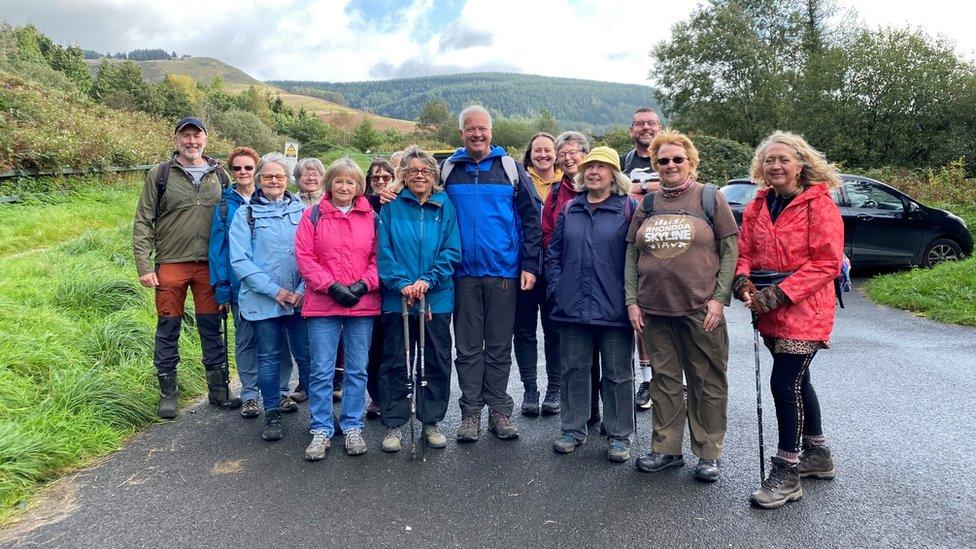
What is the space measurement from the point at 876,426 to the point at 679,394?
1750 millimetres

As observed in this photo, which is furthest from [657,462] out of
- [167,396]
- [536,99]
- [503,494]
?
→ [536,99]

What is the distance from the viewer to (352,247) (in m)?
4.47

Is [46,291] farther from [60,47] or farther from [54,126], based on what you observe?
[60,47]

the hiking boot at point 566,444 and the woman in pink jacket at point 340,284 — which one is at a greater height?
the woman in pink jacket at point 340,284

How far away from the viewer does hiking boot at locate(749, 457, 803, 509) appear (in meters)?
3.55

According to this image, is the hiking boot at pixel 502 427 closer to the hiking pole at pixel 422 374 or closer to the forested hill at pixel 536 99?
the hiking pole at pixel 422 374

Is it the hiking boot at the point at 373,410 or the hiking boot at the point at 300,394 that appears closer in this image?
the hiking boot at the point at 373,410

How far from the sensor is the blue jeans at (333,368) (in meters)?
4.49

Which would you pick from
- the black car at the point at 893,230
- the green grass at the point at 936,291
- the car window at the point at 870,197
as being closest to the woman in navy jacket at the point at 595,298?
the green grass at the point at 936,291

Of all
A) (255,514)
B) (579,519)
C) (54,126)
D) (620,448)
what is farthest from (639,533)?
(54,126)

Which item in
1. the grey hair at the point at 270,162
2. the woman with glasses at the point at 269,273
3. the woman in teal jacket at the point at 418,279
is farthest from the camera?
the grey hair at the point at 270,162

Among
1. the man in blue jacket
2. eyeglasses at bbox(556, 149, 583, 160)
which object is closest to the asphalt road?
the man in blue jacket

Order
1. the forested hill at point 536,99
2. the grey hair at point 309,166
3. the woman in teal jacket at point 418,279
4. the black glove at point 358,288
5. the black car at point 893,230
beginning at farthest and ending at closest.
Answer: the forested hill at point 536,99
the black car at point 893,230
the grey hair at point 309,166
the woman in teal jacket at point 418,279
the black glove at point 358,288

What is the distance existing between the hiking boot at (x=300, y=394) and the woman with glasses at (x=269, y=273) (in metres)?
0.72
